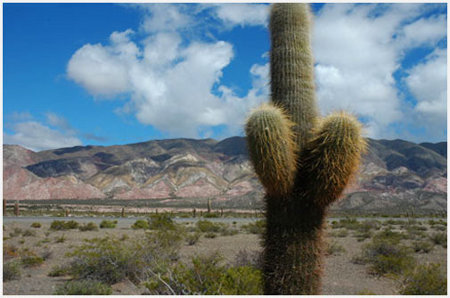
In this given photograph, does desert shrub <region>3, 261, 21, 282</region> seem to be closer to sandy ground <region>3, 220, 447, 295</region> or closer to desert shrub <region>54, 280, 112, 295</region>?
sandy ground <region>3, 220, 447, 295</region>

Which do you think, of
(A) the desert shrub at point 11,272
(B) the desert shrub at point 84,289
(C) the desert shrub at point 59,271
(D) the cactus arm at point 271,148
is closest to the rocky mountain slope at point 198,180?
(C) the desert shrub at point 59,271

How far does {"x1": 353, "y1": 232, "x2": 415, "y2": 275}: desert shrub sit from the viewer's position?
13758 millimetres

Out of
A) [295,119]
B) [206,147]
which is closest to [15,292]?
[295,119]

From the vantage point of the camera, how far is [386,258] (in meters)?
13.9

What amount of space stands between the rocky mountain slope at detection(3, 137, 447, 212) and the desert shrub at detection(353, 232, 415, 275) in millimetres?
57644

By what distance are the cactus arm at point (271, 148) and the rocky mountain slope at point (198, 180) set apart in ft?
228

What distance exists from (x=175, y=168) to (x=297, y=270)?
119 m

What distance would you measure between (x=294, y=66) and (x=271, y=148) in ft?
5.67

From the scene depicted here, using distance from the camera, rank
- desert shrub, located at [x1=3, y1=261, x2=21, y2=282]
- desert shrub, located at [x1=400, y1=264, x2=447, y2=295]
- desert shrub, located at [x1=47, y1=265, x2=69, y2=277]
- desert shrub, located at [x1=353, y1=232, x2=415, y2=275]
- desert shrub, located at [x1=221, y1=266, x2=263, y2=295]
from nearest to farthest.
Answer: desert shrub, located at [x1=221, y1=266, x2=263, y2=295] < desert shrub, located at [x1=400, y1=264, x2=447, y2=295] < desert shrub, located at [x1=3, y1=261, x2=21, y2=282] < desert shrub, located at [x1=47, y1=265, x2=69, y2=277] < desert shrub, located at [x1=353, y1=232, x2=415, y2=275]

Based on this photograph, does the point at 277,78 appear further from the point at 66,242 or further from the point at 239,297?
the point at 66,242

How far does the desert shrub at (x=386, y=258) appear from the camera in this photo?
542 inches

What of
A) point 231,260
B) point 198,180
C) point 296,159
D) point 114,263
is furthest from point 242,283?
point 198,180

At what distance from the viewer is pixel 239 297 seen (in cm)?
649

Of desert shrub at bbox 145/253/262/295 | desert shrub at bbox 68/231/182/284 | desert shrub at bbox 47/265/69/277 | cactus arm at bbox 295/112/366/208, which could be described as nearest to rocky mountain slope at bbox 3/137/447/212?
desert shrub at bbox 68/231/182/284
